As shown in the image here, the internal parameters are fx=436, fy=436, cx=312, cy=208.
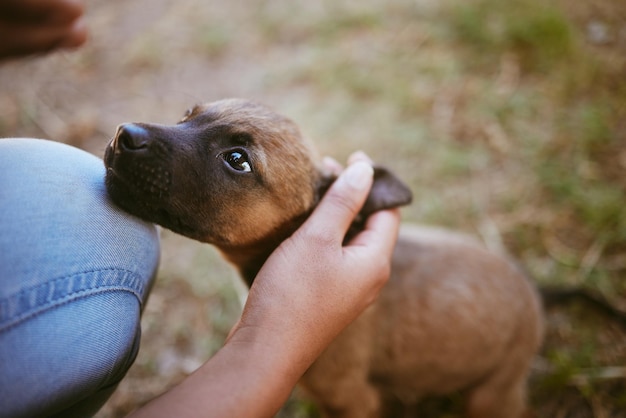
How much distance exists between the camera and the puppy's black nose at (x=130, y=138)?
186 centimetres

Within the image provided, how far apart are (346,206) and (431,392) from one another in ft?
5.27

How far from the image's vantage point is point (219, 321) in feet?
11.4

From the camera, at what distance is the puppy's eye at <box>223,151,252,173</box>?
7.11 feet

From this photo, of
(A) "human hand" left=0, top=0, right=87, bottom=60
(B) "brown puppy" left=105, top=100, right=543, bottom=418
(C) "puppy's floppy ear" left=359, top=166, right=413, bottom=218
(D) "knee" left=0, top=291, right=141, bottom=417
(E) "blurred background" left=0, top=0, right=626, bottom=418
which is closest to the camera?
(D) "knee" left=0, top=291, right=141, bottom=417

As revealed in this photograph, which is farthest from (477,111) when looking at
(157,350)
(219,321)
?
(157,350)

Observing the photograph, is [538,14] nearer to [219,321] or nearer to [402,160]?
[402,160]

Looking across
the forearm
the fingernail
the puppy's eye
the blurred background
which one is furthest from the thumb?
the blurred background

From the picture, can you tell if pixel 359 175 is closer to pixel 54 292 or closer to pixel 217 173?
pixel 217 173

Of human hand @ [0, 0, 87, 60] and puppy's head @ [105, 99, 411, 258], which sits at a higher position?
human hand @ [0, 0, 87, 60]

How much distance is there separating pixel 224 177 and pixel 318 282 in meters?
0.70

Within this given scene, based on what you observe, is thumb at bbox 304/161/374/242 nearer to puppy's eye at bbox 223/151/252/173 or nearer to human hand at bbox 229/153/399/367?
human hand at bbox 229/153/399/367

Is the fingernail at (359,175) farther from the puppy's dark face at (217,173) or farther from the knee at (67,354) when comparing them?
the knee at (67,354)

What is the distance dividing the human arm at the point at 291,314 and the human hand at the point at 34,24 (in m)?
2.27

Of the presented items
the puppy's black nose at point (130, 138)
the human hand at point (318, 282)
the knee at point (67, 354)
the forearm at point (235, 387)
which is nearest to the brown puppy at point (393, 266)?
the puppy's black nose at point (130, 138)
